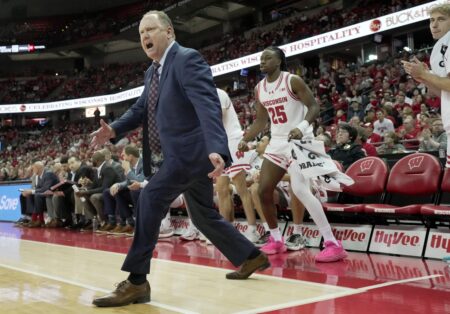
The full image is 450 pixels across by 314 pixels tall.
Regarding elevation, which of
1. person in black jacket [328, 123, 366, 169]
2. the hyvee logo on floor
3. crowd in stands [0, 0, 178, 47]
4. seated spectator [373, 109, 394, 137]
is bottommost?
the hyvee logo on floor

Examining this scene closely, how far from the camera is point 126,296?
2.73 m

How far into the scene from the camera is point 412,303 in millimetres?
2646

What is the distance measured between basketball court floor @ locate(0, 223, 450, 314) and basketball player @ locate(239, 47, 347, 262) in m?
0.36

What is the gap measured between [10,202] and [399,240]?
9.68 meters

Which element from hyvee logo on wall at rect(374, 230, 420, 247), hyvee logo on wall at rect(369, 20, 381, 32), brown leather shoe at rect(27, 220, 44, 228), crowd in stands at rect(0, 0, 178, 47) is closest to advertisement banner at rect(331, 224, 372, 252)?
hyvee logo on wall at rect(374, 230, 420, 247)

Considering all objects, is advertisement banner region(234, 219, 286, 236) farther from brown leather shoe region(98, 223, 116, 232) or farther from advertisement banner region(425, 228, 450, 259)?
brown leather shoe region(98, 223, 116, 232)

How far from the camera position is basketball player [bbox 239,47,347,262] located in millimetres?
4258

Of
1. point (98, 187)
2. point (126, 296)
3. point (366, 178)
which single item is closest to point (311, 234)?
point (366, 178)

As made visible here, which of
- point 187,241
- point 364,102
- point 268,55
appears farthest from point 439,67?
point 364,102

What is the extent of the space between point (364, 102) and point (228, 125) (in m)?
8.57

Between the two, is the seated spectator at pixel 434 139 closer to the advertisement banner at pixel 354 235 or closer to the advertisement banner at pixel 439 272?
the advertisement banner at pixel 354 235

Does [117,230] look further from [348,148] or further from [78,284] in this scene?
[78,284]

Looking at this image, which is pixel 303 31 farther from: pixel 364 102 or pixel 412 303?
pixel 412 303

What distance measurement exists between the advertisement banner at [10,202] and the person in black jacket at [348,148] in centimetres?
775
